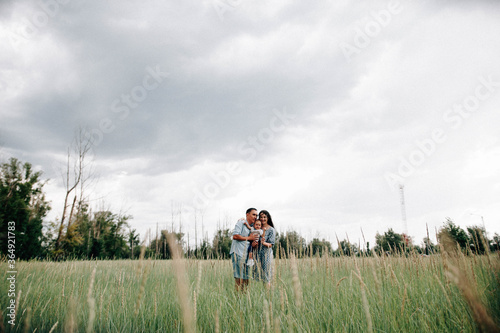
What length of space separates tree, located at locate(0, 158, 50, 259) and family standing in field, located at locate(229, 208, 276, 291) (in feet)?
53.1

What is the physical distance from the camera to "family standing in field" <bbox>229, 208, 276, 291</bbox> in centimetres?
487

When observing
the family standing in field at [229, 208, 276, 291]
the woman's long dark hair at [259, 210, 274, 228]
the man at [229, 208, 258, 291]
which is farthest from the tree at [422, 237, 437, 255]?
the woman's long dark hair at [259, 210, 274, 228]

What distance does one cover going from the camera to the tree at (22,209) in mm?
15523

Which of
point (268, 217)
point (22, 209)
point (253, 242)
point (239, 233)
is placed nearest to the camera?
point (253, 242)

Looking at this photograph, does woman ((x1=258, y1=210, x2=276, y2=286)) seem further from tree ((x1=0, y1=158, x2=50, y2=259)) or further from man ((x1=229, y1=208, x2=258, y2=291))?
tree ((x1=0, y1=158, x2=50, y2=259))

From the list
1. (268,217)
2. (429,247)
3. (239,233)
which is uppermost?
(268,217)

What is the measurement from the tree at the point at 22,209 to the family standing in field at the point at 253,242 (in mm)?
16196

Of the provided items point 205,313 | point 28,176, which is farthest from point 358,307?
point 28,176

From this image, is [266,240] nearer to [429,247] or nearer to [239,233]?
[239,233]

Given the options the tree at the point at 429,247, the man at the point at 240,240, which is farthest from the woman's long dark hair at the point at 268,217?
the tree at the point at 429,247

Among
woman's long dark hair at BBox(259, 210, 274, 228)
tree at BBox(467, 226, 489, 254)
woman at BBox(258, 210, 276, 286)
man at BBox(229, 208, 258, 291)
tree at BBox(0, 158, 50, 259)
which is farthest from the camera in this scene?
tree at BBox(0, 158, 50, 259)

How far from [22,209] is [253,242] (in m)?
18.3

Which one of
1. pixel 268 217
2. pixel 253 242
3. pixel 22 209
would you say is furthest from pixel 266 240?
pixel 22 209

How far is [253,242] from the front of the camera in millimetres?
4965
